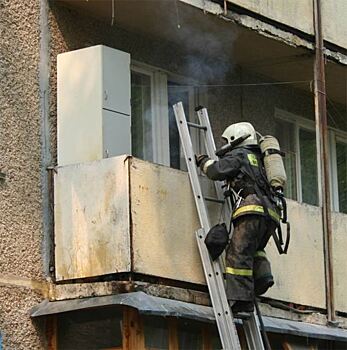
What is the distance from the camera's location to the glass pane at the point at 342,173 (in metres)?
15.9

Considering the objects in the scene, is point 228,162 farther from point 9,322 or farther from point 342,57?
point 342,57

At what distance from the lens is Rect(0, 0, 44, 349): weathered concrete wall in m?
10.6

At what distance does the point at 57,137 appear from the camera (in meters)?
11.3

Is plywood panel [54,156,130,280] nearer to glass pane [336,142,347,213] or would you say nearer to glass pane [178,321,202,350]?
glass pane [178,321,202,350]

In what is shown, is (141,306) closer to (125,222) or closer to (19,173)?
(125,222)

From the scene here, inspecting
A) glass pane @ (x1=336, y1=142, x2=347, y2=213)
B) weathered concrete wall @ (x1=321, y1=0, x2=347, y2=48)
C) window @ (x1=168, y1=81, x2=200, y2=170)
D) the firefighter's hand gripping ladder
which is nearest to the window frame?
window @ (x1=168, y1=81, x2=200, y2=170)

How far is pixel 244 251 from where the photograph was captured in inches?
436

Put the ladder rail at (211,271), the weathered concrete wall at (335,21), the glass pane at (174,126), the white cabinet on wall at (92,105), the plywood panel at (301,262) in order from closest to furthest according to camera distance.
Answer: the ladder rail at (211,271) → the white cabinet on wall at (92,105) → the plywood panel at (301,262) → the glass pane at (174,126) → the weathered concrete wall at (335,21)

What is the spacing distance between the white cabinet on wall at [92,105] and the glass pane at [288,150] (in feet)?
12.6

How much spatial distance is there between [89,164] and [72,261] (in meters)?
0.79

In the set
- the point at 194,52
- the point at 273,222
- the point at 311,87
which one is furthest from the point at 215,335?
the point at 311,87

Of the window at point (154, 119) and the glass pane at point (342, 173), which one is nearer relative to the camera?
the window at point (154, 119)

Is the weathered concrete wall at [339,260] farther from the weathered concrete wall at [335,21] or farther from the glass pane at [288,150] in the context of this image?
the weathered concrete wall at [335,21]

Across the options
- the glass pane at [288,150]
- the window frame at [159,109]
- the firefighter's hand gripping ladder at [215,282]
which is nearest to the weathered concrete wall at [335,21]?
the glass pane at [288,150]
